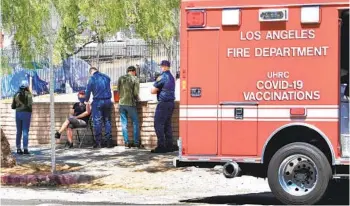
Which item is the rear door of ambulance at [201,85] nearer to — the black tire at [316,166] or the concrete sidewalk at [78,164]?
the black tire at [316,166]

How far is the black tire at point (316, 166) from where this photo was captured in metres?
10.5

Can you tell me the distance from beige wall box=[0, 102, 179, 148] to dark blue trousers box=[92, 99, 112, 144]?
40 cm

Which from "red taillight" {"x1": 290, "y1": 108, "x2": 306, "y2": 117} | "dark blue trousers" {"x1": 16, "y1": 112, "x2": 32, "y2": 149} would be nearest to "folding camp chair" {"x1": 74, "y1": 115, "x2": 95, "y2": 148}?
"dark blue trousers" {"x1": 16, "y1": 112, "x2": 32, "y2": 149}

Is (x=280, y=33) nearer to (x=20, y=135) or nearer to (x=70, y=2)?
(x=70, y=2)

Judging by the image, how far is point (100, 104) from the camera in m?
18.1

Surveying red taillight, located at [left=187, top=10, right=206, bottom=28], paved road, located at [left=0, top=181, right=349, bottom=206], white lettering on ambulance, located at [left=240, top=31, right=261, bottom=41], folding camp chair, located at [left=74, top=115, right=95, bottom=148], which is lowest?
paved road, located at [left=0, top=181, right=349, bottom=206]

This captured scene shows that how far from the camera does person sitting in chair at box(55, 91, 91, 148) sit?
18.4 meters

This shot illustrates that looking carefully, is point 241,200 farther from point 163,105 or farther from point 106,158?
point 163,105

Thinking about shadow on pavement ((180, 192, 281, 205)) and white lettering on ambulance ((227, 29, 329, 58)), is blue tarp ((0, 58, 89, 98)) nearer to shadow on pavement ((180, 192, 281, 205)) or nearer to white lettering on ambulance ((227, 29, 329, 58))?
shadow on pavement ((180, 192, 281, 205))

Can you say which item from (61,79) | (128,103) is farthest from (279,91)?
(61,79)

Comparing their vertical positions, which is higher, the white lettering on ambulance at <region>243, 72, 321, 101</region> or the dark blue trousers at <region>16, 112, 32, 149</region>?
the white lettering on ambulance at <region>243, 72, 321, 101</region>

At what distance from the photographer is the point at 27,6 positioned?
559 inches

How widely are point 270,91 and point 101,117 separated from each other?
8.02 meters

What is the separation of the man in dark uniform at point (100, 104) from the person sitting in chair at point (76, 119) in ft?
1.40
